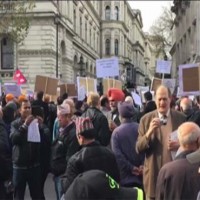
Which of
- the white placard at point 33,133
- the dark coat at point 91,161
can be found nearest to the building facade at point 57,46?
the white placard at point 33,133

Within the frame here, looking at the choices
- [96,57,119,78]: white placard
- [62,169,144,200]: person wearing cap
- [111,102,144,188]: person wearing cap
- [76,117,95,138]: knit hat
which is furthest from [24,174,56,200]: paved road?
[62,169,144,200]: person wearing cap

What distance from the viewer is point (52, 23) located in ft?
156

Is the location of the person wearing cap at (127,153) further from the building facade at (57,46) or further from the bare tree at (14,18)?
the building facade at (57,46)

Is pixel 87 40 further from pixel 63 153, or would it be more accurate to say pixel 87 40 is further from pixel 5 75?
pixel 63 153

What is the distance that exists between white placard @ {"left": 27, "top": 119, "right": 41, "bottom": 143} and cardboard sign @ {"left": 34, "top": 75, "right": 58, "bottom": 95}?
8.72 m

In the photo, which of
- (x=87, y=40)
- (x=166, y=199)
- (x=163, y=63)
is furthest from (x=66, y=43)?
(x=166, y=199)

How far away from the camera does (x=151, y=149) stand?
620cm

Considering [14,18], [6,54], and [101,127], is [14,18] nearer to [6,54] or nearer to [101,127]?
[6,54]

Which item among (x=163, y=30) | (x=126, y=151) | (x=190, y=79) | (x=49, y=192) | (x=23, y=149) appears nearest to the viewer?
(x=126, y=151)

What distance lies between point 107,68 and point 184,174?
11.2m

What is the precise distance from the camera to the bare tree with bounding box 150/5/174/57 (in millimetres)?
78625

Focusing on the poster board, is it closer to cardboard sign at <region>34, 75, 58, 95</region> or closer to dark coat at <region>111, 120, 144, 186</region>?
cardboard sign at <region>34, 75, 58, 95</region>

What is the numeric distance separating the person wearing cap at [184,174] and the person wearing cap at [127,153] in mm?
1946

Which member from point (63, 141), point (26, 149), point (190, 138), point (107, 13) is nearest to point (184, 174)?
point (190, 138)
